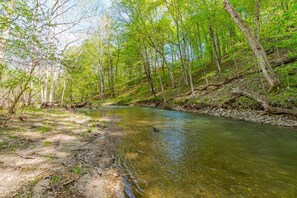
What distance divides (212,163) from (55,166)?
4.28 m

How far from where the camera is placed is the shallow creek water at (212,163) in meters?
3.72

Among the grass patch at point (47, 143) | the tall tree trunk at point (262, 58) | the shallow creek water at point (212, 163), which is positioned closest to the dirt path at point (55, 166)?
the grass patch at point (47, 143)

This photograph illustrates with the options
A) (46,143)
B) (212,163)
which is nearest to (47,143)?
(46,143)

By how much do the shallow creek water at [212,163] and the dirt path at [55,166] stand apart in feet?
1.73

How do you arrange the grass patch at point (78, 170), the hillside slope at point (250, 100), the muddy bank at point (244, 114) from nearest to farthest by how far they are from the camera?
the grass patch at point (78, 170) < the muddy bank at point (244, 114) < the hillside slope at point (250, 100)

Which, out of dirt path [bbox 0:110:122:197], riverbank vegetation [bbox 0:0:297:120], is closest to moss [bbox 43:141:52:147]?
dirt path [bbox 0:110:122:197]

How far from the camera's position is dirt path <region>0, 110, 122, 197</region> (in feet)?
11.0

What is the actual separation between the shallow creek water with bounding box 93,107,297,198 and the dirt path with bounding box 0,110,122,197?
20.8 inches

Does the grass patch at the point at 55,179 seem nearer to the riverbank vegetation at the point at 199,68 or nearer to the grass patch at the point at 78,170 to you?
the grass patch at the point at 78,170

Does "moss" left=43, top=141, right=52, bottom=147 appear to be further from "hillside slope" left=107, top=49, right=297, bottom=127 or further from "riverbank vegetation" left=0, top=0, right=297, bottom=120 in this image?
"hillside slope" left=107, top=49, right=297, bottom=127

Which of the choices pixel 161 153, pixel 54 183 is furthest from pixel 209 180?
pixel 54 183

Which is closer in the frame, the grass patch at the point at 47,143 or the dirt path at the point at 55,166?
the dirt path at the point at 55,166

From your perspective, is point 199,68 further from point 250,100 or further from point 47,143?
point 47,143

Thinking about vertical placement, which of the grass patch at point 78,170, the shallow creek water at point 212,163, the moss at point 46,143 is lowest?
the shallow creek water at point 212,163
